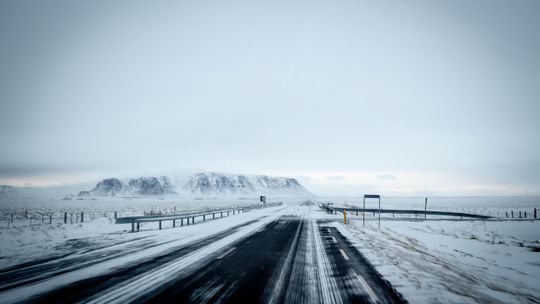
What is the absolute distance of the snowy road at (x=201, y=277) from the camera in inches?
205

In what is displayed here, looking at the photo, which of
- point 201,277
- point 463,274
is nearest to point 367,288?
point 463,274

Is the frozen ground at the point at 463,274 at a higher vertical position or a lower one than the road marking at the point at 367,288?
lower

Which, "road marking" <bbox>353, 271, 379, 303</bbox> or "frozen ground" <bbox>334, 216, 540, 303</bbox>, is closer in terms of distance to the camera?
"road marking" <bbox>353, 271, 379, 303</bbox>

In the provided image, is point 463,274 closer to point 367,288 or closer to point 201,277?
point 367,288

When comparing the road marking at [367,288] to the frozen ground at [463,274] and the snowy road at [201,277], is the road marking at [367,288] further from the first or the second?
the frozen ground at [463,274]

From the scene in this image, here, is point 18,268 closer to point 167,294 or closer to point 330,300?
point 167,294

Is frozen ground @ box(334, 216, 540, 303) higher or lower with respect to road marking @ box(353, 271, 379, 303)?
lower

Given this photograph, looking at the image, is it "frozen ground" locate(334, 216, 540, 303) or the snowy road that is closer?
the snowy road

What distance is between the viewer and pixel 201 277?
6461 mm

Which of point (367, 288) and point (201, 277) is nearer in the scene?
point (367, 288)

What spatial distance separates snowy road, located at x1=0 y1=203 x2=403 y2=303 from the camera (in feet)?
17.1

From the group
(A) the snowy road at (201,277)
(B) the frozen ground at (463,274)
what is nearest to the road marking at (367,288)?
(A) the snowy road at (201,277)

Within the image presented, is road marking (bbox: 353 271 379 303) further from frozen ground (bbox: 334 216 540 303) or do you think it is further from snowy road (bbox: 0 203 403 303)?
frozen ground (bbox: 334 216 540 303)

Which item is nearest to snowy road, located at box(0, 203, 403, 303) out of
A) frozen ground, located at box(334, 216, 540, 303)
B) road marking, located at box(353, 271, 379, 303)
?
road marking, located at box(353, 271, 379, 303)
